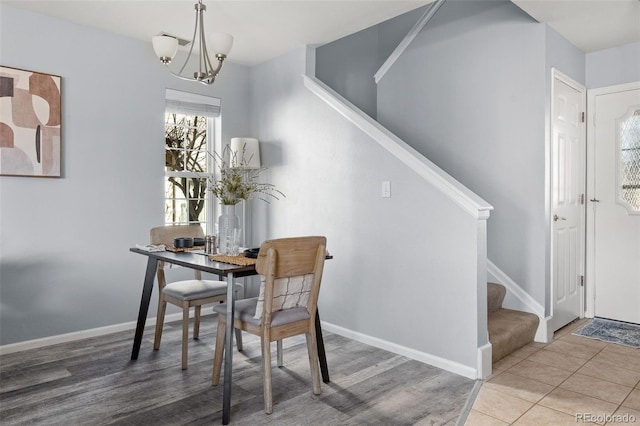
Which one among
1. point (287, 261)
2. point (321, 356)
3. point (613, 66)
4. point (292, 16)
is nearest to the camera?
point (287, 261)

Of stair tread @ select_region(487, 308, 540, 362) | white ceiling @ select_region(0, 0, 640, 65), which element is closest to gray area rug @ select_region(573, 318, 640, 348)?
stair tread @ select_region(487, 308, 540, 362)

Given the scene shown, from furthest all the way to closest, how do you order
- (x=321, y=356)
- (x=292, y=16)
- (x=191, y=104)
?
(x=191, y=104) < (x=292, y=16) < (x=321, y=356)

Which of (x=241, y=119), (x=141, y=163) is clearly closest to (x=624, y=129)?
(x=241, y=119)

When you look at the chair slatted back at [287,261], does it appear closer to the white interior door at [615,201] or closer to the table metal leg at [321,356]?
the table metal leg at [321,356]

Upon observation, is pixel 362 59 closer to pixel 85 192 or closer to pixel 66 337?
pixel 85 192

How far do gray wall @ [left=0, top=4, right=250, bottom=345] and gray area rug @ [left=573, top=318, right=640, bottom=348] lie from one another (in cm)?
367

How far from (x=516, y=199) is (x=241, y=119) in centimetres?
267

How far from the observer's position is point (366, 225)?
11.1 feet

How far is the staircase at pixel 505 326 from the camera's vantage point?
299 cm

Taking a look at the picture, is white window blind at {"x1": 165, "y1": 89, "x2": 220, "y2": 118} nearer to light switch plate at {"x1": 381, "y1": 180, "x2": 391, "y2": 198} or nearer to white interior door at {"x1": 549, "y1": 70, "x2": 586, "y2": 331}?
A: light switch plate at {"x1": 381, "y1": 180, "x2": 391, "y2": 198}

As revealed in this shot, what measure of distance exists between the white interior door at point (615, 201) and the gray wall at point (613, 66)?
78mm

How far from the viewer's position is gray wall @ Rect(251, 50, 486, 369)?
281 cm

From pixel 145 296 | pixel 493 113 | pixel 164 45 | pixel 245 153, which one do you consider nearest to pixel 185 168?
pixel 245 153

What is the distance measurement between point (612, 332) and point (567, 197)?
1.15m
